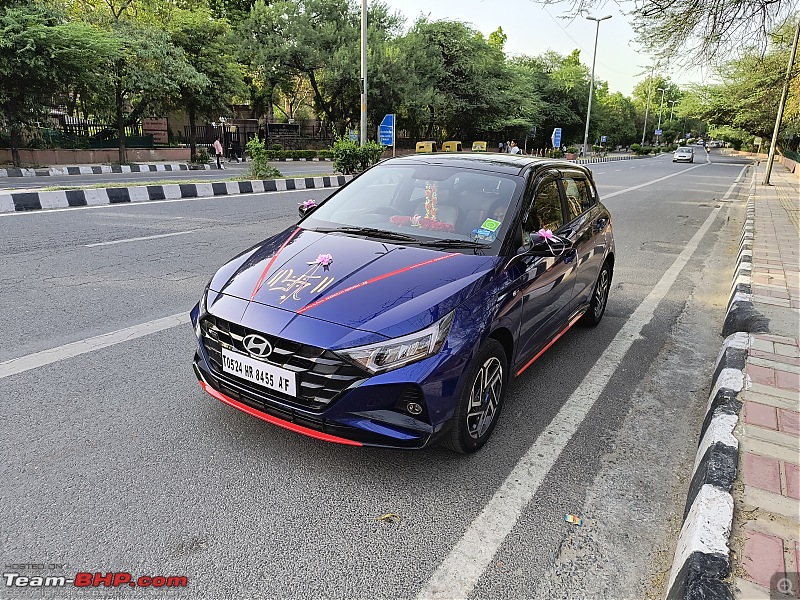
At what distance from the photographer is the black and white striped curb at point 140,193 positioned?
10211 millimetres

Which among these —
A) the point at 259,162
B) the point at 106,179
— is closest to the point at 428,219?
the point at 259,162

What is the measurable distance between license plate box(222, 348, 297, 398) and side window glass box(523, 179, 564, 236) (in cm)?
174

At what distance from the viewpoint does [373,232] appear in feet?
11.8

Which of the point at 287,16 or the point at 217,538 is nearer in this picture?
the point at 217,538

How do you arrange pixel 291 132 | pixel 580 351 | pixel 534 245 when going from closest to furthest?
pixel 534 245, pixel 580 351, pixel 291 132

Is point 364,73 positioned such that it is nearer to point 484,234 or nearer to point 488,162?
point 488,162

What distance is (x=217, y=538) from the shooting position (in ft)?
7.72

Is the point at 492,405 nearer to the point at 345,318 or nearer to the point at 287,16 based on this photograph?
the point at 345,318

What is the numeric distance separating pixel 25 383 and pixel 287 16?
31.9 meters

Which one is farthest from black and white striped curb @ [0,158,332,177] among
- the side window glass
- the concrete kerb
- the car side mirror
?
the concrete kerb

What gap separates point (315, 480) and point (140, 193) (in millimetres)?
11314

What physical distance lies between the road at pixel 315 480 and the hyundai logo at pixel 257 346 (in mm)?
593

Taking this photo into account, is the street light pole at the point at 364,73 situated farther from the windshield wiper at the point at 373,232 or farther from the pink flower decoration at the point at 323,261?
the pink flower decoration at the point at 323,261

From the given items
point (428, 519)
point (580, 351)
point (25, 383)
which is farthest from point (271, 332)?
point (580, 351)
